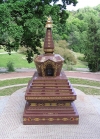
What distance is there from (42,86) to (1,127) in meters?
2.35

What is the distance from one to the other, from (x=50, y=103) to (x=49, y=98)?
335 mm

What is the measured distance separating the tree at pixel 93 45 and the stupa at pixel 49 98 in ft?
48.7

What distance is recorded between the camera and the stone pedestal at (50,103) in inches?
376

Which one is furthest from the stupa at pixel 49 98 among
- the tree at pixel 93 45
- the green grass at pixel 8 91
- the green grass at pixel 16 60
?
the green grass at pixel 16 60

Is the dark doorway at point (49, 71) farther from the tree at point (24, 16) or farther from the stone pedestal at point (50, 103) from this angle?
the tree at point (24, 16)

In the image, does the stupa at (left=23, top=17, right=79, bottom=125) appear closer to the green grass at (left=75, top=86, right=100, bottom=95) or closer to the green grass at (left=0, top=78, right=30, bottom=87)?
the green grass at (left=75, top=86, right=100, bottom=95)

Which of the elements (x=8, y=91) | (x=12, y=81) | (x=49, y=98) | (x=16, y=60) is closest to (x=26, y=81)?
(x=12, y=81)

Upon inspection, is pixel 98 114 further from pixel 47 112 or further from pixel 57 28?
pixel 57 28

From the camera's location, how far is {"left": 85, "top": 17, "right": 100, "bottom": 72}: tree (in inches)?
943

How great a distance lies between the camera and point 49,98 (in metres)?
9.56

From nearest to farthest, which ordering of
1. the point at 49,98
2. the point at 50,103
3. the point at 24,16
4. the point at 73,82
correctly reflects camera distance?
the point at 49,98 < the point at 50,103 < the point at 24,16 < the point at 73,82

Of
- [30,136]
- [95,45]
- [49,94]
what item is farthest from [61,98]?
[95,45]

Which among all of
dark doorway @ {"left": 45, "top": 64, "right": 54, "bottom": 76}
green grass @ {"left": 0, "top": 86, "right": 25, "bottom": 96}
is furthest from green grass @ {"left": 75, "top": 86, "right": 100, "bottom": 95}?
dark doorway @ {"left": 45, "top": 64, "right": 54, "bottom": 76}

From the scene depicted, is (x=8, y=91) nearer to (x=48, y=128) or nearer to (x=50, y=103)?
(x=50, y=103)
